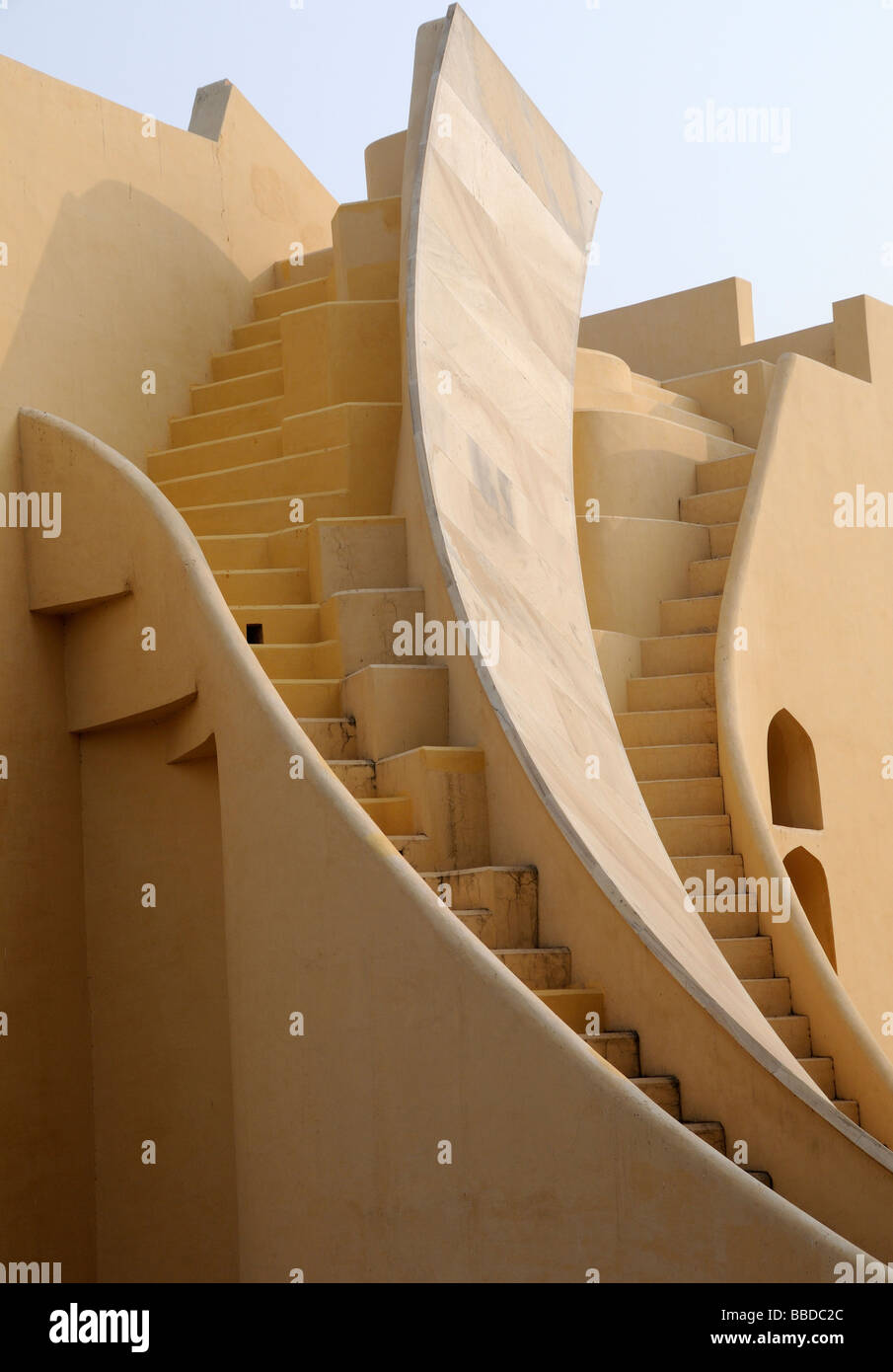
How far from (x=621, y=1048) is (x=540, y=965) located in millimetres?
395

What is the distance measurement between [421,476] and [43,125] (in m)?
2.71

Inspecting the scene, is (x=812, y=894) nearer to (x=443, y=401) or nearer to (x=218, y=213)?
(x=443, y=401)

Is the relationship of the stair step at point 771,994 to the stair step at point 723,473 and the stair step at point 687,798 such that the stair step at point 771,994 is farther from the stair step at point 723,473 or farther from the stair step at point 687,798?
the stair step at point 723,473

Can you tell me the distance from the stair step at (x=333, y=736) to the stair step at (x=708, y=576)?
4.25 meters

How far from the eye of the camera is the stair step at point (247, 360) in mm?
8578

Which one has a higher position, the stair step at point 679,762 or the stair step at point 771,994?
the stair step at point 679,762

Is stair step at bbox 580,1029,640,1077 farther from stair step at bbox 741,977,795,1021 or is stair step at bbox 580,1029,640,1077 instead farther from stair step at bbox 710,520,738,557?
stair step at bbox 710,520,738,557

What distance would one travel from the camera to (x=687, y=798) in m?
8.13

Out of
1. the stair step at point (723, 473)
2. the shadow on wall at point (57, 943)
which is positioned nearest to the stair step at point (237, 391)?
the shadow on wall at point (57, 943)

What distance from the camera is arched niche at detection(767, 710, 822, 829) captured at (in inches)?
388

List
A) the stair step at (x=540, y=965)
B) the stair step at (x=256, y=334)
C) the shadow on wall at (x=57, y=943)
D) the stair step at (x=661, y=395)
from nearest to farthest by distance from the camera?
the stair step at (x=540, y=965)
the shadow on wall at (x=57, y=943)
the stair step at (x=256, y=334)
the stair step at (x=661, y=395)

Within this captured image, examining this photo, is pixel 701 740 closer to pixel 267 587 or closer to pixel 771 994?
pixel 771 994

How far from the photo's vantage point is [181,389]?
8.45 meters

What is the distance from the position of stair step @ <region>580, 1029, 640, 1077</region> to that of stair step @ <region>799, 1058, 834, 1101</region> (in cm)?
163
